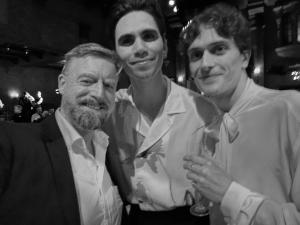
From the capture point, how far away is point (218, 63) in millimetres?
1556

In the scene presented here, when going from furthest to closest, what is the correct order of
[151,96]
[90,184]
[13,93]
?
[13,93] < [151,96] < [90,184]

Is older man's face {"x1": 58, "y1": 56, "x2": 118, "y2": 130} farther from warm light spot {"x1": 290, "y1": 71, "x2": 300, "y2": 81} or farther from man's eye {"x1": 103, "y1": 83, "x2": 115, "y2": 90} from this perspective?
warm light spot {"x1": 290, "y1": 71, "x2": 300, "y2": 81}

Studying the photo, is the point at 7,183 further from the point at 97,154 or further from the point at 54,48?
the point at 54,48

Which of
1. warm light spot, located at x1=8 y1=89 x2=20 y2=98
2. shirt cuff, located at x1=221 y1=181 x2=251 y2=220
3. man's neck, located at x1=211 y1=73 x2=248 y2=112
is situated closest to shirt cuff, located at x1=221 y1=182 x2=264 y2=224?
shirt cuff, located at x1=221 y1=181 x2=251 y2=220

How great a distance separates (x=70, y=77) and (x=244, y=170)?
1218 mm

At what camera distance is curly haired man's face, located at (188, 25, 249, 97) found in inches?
61.5

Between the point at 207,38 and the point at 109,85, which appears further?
the point at 109,85

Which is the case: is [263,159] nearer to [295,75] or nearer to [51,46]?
[295,75]

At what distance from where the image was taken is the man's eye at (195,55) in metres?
1.66

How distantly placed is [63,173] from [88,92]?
0.53m

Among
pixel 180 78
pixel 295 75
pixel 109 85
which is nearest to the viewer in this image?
pixel 109 85

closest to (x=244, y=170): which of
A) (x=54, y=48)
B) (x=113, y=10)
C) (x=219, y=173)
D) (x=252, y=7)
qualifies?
(x=219, y=173)

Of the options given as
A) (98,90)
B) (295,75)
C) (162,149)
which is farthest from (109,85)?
(295,75)

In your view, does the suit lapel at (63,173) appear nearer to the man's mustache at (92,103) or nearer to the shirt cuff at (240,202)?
the man's mustache at (92,103)
